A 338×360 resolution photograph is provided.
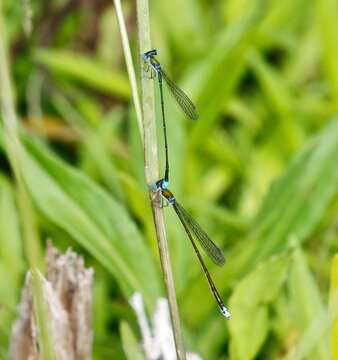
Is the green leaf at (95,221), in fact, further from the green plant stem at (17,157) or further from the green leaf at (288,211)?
the green plant stem at (17,157)

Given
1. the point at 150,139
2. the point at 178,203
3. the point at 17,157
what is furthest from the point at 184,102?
the point at 17,157

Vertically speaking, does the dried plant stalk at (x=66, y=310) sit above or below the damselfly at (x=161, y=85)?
below

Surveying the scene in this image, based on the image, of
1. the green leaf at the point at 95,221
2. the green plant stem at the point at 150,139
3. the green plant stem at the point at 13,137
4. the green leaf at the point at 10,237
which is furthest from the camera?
the green leaf at the point at 10,237

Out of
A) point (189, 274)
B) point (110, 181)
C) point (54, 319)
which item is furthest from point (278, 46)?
point (54, 319)

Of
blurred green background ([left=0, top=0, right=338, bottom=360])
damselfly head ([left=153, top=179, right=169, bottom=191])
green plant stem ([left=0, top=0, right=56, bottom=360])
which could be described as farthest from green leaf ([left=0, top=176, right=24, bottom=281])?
green plant stem ([left=0, top=0, right=56, bottom=360])

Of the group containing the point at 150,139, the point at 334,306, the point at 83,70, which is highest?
the point at 83,70

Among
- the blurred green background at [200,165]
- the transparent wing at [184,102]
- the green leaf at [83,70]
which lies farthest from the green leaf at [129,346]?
the green leaf at [83,70]

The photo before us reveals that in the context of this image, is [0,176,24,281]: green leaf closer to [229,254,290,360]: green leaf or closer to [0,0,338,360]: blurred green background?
[0,0,338,360]: blurred green background

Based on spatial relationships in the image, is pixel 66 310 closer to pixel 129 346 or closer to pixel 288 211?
pixel 129 346
